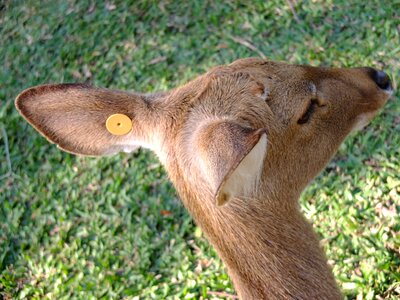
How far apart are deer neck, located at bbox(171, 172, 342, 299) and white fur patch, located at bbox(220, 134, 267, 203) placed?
10cm

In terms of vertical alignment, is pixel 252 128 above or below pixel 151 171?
above

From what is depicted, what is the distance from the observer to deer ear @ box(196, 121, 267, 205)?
74.6 inches

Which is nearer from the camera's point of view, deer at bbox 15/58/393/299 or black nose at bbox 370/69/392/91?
deer at bbox 15/58/393/299

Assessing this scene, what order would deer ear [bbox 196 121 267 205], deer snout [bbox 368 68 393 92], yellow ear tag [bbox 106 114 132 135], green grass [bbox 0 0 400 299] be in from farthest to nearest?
green grass [bbox 0 0 400 299] < deer snout [bbox 368 68 393 92] < yellow ear tag [bbox 106 114 132 135] < deer ear [bbox 196 121 267 205]

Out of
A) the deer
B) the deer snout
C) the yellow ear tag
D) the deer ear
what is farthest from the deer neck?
the deer snout

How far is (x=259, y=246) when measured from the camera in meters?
2.62

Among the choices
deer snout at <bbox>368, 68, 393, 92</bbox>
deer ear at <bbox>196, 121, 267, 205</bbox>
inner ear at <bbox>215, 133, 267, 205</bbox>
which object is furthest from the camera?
deer snout at <bbox>368, 68, 393, 92</bbox>

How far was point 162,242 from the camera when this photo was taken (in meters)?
4.66

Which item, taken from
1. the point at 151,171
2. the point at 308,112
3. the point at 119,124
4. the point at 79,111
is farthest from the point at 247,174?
the point at 151,171

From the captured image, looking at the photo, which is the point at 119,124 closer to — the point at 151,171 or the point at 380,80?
the point at 380,80

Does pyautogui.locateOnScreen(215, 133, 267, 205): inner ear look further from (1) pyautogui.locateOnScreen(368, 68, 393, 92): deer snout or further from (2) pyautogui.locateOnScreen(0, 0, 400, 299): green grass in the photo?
(2) pyautogui.locateOnScreen(0, 0, 400, 299): green grass

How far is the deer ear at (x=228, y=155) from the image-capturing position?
190cm

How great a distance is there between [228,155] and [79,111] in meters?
1.38

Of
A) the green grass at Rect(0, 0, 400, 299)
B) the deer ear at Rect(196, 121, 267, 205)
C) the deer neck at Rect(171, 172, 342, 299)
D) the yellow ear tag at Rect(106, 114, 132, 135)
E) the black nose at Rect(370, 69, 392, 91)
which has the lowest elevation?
the green grass at Rect(0, 0, 400, 299)
